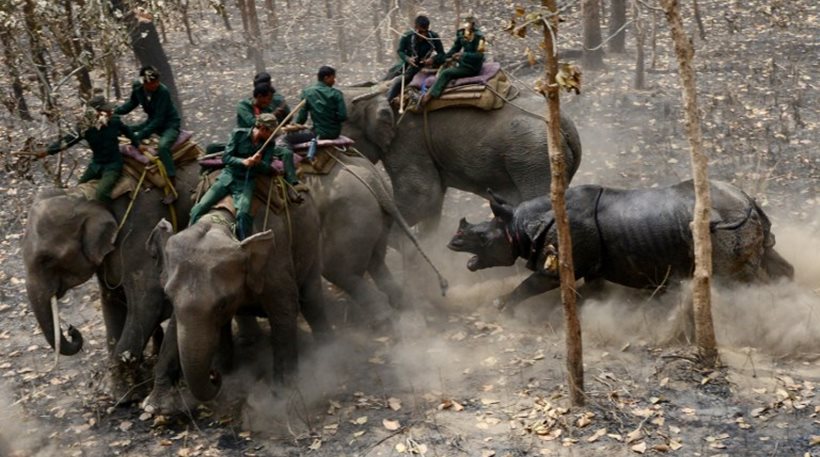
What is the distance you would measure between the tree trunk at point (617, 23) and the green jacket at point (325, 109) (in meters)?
10.3

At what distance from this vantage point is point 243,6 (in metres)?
20.7

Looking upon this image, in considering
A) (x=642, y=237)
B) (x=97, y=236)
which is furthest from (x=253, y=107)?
(x=642, y=237)

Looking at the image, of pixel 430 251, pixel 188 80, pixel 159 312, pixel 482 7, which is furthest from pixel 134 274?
pixel 482 7

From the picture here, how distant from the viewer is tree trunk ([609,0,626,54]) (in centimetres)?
1952

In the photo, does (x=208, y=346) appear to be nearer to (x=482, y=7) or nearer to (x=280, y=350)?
(x=280, y=350)

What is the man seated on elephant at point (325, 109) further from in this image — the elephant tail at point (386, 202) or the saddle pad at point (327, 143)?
the elephant tail at point (386, 202)

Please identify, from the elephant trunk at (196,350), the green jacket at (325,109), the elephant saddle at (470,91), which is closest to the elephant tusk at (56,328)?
the elephant trunk at (196,350)

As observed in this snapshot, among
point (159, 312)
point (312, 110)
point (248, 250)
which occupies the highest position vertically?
point (312, 110)

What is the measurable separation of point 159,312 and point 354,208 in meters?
2.26

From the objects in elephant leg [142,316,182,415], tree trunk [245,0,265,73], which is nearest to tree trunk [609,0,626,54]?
tree trunk [245,0,265,73]

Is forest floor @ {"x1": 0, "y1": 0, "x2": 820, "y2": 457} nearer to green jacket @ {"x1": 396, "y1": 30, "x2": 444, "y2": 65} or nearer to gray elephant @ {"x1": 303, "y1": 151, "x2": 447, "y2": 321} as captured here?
gray elephant @ {"x1": 303, "y1": 151, "x2": 447, "y2": 321}

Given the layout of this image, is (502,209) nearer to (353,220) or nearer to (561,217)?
(353,220)

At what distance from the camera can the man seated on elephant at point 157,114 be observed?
9648 mm

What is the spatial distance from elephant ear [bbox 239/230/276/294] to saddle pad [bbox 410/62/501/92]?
3901mm
